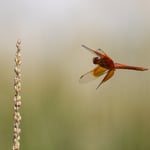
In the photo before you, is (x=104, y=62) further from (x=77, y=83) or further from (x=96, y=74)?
(x=77, y=83)

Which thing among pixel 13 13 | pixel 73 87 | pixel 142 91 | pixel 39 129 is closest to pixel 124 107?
pixel 142 91

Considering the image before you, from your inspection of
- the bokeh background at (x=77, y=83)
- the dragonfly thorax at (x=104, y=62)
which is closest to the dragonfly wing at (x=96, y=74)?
the dragonfly thorax at (x=104, y=62)

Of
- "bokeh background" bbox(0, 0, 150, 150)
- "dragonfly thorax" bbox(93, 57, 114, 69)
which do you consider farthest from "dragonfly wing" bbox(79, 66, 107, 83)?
"bokeh background" bbox(0, 0, 150, 150)

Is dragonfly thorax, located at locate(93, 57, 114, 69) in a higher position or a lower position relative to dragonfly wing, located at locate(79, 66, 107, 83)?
higher

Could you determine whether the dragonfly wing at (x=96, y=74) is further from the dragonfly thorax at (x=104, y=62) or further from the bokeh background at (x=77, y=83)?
the bokeh background at (x=77, y=83)

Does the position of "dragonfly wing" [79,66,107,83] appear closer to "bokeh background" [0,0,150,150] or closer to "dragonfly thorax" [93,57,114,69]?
"dragonfly thorax" [93,57,114,69]

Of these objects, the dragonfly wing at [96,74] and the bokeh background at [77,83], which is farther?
the bokeh background at [77,83]

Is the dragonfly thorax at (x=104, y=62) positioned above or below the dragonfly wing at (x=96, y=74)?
above

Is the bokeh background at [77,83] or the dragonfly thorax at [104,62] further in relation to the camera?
the bokeh background at [77,83]
